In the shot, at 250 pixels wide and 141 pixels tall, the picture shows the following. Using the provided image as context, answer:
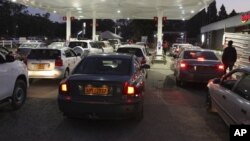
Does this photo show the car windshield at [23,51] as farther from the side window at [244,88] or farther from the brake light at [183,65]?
the side window at [244,88]

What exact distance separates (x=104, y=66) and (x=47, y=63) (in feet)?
19.7

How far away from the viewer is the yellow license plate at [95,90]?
7.45m

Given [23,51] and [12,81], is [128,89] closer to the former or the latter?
[12,81]

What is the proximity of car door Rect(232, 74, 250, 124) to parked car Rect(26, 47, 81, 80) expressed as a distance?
8.48m

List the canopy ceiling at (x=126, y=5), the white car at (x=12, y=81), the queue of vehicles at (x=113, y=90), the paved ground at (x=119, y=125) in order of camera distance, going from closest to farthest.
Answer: the queue of vehicles at (x=113, y=90), the paved ground at (x=119, y=125), the white car at (x=12, y=81), the canopy ceiling at (x=126, y=5)

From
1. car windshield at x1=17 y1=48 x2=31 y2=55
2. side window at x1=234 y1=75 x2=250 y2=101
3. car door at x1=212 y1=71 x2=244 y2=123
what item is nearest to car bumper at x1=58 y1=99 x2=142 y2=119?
car door at x1=212 y1=71 x2=244 y2=123

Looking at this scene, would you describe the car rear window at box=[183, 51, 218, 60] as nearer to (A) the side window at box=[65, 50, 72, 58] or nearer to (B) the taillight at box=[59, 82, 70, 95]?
(A) the side window at box=[65, 50, 72, 58]

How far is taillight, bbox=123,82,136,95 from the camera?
748cm

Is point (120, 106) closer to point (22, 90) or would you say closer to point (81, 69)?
point (81, 69)

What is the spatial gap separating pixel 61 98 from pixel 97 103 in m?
0.78

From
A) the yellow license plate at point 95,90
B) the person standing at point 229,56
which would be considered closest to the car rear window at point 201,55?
the person standing at point 229,56

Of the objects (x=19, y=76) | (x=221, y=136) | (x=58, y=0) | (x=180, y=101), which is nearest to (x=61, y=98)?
(x=19, y=76)

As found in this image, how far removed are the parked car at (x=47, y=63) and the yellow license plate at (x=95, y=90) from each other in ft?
22.4

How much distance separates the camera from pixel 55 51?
1457 centimetres
